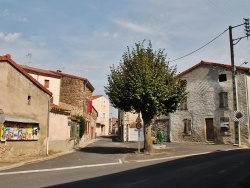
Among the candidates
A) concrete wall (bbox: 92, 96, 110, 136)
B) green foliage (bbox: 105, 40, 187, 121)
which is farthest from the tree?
concrete wall (bbox: 92, 96, 110, 136)

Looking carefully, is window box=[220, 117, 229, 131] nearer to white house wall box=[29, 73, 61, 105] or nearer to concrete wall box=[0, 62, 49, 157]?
white house wall box=[29, 73, 61, 105]

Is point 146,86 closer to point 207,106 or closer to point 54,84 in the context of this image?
point 207,106

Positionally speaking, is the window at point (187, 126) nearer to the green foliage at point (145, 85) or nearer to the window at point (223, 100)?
the window at point (223, 100)

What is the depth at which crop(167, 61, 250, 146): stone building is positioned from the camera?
105 ft

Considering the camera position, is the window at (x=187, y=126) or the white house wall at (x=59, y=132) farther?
the window at (x=187, y=126)

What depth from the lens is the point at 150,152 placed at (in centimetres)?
2200

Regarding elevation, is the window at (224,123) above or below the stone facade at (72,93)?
below

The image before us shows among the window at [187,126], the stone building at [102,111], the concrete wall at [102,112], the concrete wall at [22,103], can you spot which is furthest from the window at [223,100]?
the stone building at [102,111]

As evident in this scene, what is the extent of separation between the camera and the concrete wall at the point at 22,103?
60.1 ft

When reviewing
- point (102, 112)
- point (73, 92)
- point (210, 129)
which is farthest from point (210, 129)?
point (102, 112)

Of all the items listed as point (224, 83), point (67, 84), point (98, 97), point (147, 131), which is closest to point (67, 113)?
point (147, 131)

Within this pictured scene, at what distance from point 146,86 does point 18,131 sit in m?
8.15

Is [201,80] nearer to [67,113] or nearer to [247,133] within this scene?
[247,133]

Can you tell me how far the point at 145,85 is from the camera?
2111cm
